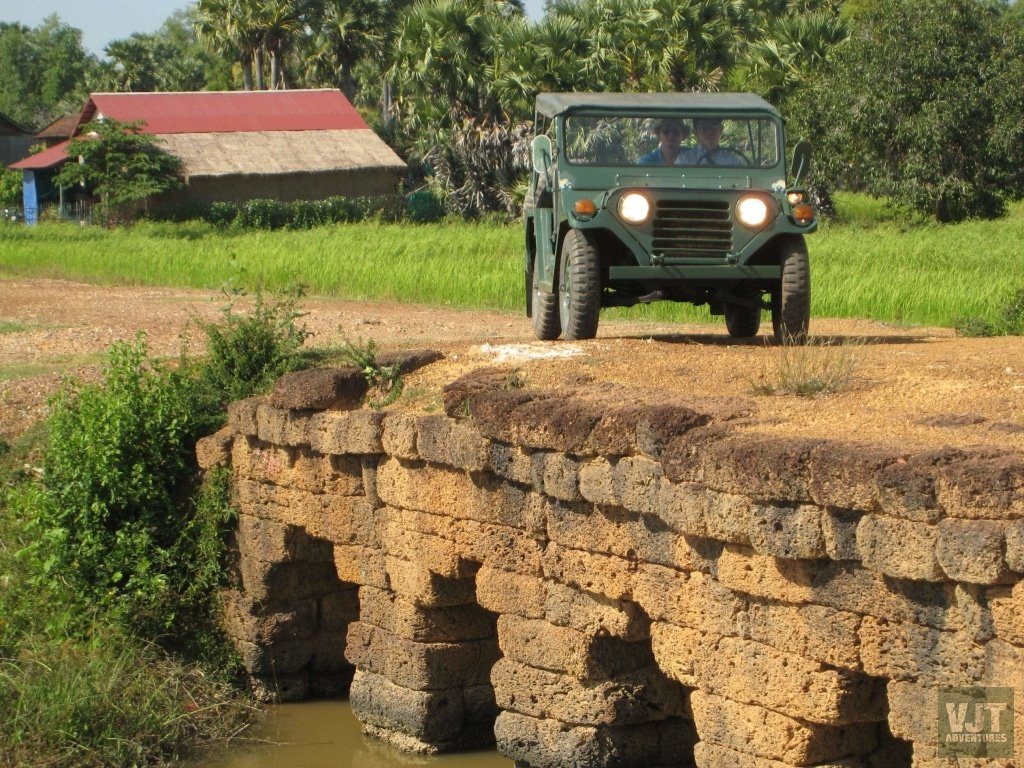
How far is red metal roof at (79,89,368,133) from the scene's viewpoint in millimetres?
36625

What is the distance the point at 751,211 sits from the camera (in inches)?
360

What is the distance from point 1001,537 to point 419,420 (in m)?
3.54

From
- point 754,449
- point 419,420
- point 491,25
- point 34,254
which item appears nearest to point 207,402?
point 419,420

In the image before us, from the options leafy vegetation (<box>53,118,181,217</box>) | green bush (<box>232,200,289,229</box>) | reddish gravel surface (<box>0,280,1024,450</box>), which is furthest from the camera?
green bush (<box>232,200,289,229</box>)

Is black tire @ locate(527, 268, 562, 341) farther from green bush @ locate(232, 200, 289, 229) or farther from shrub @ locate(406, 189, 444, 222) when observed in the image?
shrub @ locate(406, 189, 444, 222)

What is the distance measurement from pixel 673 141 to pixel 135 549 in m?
4.61

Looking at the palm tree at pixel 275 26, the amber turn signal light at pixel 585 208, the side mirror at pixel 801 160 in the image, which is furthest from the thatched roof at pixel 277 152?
the amber turn signal light at pixel 585 208

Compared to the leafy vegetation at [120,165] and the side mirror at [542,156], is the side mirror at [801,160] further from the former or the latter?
the leafy vegetation at [120,165]

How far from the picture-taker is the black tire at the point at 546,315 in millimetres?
10117

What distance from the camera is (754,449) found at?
215 inches

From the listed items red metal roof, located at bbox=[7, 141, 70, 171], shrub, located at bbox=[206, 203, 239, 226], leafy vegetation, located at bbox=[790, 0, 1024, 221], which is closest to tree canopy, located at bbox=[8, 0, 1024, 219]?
leafy vegetation, located at bbox=[790, 0, 1024, 221]

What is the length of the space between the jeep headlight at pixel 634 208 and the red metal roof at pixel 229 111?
2898 centimetres

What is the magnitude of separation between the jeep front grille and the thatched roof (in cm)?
2721

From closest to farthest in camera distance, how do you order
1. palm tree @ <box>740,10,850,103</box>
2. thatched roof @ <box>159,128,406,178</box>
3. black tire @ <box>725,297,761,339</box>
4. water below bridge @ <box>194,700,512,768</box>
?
water below bridge @ <box>194,700,512,768</box>, black tire @ <box>725,297,761,339</box>, palm tree @ <box>740,10,850,103</box>, thatched roof @ <box>159,128,406,178</box>
